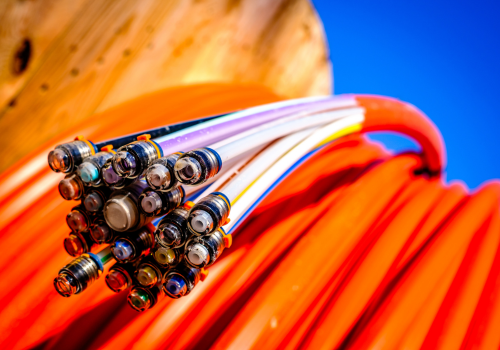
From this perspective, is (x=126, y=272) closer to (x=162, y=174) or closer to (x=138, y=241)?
(x=138, y=241)

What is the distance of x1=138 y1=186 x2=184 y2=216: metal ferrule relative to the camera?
398 mm

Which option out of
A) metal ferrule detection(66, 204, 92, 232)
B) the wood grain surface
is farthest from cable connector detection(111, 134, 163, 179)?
the wood grain surface

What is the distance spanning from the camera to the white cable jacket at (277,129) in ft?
1.57

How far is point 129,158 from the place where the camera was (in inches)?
15.4

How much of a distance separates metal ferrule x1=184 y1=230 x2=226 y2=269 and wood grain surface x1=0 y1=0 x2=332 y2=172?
2.18 feet

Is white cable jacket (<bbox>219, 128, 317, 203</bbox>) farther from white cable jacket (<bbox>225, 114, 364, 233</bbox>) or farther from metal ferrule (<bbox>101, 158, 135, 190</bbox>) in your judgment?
metal ferrule (<bbox>101, 158, 135, 190</bbox>)

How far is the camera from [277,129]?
596 mm

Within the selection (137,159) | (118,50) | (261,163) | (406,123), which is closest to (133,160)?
(137,159)

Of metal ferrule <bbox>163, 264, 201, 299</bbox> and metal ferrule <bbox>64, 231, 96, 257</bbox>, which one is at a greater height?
metal ferrule <bbox>163, 264, 201, 299</bbox>

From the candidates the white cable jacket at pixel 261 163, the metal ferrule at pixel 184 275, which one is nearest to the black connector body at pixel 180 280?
the metal ferrule at pixel 184 275

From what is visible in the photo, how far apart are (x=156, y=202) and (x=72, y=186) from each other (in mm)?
124


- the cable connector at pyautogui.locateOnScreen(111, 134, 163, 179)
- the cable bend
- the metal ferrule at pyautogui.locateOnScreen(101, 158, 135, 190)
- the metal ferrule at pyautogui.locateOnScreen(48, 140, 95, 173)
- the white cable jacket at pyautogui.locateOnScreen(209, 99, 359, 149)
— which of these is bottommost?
the metal ferrule at pyautogui.locateOnScreen(48, 140, 95, 173)

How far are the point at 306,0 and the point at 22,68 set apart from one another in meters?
0.97

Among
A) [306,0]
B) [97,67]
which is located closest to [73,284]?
[97,67]
